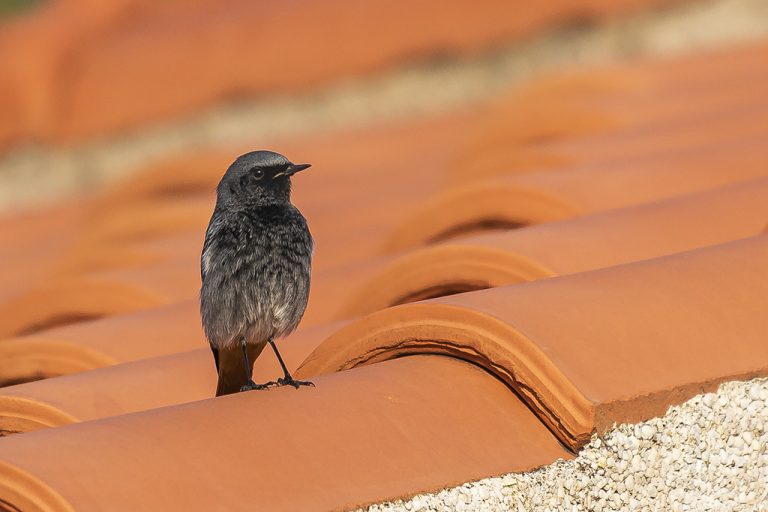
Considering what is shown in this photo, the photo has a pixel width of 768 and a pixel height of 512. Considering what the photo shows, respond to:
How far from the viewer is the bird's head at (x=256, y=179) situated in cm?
332

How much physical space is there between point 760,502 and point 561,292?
61 centimetres

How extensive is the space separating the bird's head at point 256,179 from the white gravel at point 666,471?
3.56 ft

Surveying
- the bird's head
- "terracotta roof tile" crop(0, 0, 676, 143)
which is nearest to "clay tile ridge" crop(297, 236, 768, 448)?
the bird's head

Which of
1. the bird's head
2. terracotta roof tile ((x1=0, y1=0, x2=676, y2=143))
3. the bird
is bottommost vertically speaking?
the bird

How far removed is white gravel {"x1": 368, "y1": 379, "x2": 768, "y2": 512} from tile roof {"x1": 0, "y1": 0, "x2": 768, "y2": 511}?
36mm

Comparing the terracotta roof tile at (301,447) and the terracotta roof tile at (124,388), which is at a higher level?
the terracotta roof tile at (124,388)

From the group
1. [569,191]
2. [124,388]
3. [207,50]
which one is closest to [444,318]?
[124,388]

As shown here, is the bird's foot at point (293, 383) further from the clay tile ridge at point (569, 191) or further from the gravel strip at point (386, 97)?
the gravel strip at point (386, 97)

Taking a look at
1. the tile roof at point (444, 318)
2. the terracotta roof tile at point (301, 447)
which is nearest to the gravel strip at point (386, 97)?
the tile roof at point (444, 318)

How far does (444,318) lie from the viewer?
2824mm

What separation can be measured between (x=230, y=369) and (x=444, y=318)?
76 centimetres

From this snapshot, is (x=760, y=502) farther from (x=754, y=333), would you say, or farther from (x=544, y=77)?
(x=544, y=77)

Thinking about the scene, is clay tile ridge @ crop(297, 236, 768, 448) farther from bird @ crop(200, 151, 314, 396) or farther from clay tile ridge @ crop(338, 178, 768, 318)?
clay tile ridge @ crop(338, 178, 768, 318)

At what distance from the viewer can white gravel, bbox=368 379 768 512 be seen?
8.43 ft
